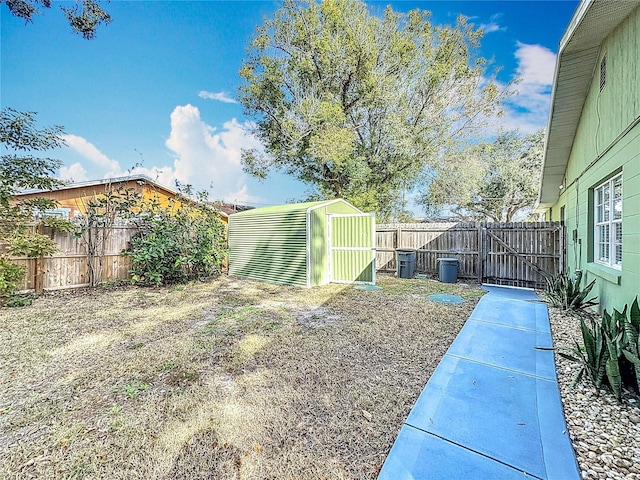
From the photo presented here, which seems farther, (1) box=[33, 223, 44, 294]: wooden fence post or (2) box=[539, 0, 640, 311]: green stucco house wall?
(1) box=[33, 223, 44, 294]: wooden fence post

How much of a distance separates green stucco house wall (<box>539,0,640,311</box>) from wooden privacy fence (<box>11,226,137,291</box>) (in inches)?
388

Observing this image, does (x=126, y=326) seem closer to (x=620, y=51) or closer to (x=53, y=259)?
(x=53, y=259)

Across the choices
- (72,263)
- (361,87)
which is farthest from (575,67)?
(72,263)

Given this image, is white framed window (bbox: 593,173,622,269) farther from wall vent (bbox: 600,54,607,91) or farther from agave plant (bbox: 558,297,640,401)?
agave plant (bbox: 558,297,640,401)

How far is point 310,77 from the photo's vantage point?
12.9 m

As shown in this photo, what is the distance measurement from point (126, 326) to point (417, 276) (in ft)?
25.0

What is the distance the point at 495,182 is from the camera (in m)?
17.9

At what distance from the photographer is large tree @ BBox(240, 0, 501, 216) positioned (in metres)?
12.4

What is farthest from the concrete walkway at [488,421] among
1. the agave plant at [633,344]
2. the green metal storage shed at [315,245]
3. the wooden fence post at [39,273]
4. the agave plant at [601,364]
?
the wooden fence post at [39,273]

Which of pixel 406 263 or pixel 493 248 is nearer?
pixel 493 248

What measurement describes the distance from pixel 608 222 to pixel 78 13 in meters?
9.83

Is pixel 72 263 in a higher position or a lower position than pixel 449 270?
higher

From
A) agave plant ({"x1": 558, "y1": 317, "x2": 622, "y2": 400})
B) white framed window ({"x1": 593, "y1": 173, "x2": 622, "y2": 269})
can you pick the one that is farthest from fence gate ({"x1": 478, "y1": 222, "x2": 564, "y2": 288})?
agave plant ({"x1": 558, "y1": 317, "x2": 622, "y2": 400})

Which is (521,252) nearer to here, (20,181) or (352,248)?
(352,248)
